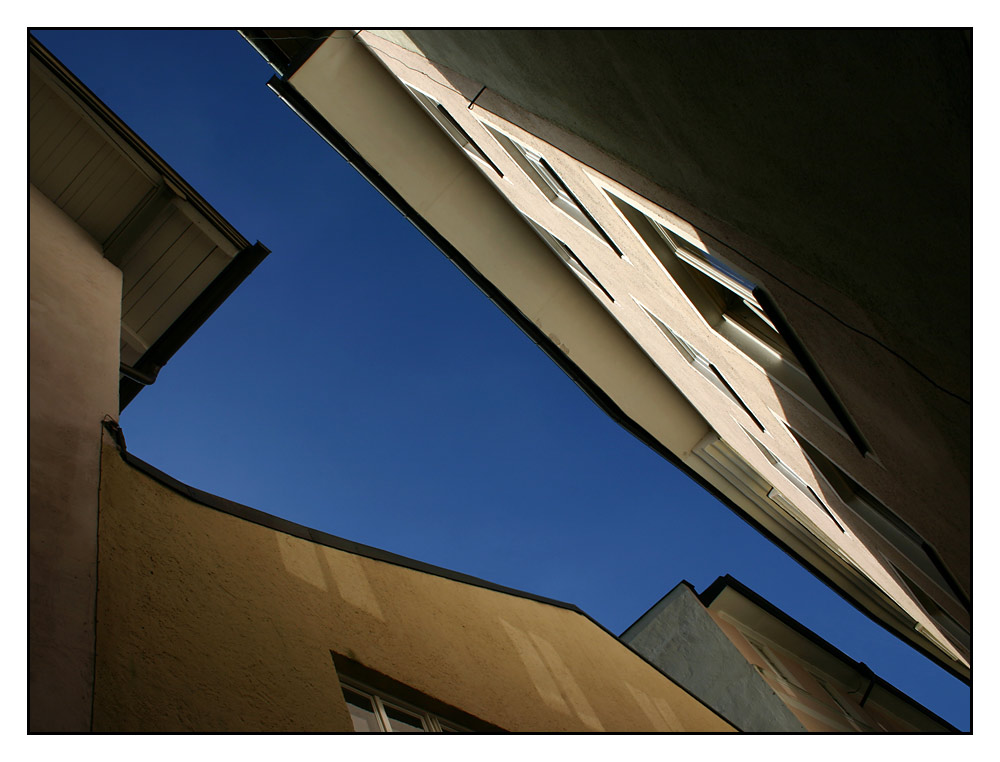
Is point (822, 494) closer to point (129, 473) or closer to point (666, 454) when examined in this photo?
point (666, 454)

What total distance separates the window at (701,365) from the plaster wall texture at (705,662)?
383cm

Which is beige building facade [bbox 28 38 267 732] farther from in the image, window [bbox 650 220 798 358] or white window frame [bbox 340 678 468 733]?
window [bbox 650 220 798 358]

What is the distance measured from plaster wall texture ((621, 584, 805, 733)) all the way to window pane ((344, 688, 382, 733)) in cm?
618

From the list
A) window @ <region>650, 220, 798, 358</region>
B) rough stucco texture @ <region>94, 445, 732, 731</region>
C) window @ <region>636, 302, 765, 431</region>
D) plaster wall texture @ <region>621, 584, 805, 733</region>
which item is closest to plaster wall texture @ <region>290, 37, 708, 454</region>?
window @ <region>650, 220, 798, 358</region>

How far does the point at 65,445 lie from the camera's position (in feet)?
14.6

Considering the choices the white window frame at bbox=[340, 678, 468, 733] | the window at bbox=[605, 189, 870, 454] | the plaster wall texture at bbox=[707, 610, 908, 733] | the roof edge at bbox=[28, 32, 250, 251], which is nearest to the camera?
the white window frame at bbox=[340, 678, 468, 733]

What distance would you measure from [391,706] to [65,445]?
2.67 m

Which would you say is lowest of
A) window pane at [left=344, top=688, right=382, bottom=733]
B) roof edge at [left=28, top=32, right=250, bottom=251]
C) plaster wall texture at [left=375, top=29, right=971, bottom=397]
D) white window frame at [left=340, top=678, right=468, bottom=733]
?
window pane at [left=344, top=688, right=382, bottom=733]

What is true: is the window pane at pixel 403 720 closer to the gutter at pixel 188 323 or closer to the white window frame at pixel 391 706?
the white window frame at pixel 391 706

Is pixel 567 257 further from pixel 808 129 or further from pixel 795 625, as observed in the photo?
pixel 795 625

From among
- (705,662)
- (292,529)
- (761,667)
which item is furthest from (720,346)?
(761,667)

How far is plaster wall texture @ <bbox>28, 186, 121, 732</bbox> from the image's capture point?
330 centimetres

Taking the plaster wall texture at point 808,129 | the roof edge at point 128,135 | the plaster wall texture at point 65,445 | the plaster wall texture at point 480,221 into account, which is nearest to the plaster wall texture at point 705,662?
the plaster wall texture at point 480,221

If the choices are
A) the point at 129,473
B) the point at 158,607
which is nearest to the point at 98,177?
the point at 129,473
